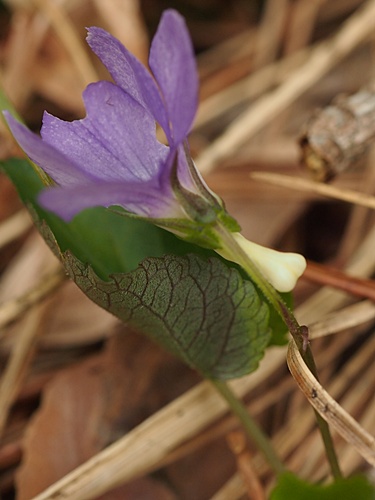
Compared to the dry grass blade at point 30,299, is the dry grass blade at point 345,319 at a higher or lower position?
lower

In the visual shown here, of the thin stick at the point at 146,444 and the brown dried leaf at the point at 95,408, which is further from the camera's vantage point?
the brown dried leaf at the point at 95,408

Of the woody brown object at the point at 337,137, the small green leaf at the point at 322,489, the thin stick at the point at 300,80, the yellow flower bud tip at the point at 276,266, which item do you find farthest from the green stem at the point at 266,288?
the thin stick at the point at 300,80

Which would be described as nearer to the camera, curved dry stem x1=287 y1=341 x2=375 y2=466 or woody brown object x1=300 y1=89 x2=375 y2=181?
curved dry stem x1=287 y1=341 x2=375 y2=466

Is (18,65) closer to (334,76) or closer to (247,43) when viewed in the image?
(247,43)

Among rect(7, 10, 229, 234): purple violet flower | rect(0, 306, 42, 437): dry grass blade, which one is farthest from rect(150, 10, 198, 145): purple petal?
rect(0, 306, 42, 437): dry grass blade

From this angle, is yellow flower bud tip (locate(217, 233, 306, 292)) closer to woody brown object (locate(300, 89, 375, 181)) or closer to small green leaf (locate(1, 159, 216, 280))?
small green leaf (locate(1, 159, 216, 280))

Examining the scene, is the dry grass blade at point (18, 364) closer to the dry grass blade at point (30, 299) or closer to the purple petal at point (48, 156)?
the dry grass blade at point (30, 299)

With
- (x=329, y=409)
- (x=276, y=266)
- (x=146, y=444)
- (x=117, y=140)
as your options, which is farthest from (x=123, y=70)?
(x=146, y=444)
